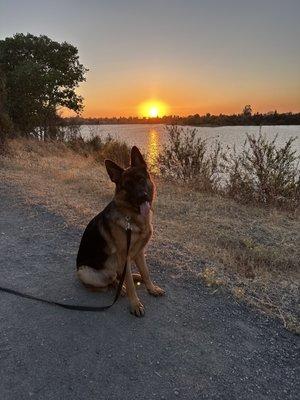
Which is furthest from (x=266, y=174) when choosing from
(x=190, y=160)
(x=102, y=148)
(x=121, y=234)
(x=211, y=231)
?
(x=102, y=148)

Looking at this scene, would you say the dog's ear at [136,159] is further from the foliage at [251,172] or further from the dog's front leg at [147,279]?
the foliage at [251,172]

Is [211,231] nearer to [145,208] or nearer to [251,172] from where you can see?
[145,208]

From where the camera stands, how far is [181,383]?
3209 mm

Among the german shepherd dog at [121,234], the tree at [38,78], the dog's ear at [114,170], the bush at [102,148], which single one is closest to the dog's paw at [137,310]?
the german shepherd dog at [121,234]

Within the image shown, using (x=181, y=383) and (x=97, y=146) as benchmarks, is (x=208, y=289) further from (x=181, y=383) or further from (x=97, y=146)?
(x=97, y=146)

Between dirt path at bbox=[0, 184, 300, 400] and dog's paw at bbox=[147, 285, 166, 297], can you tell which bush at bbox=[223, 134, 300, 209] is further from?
dog's paw at bbox=[147, 285, 166, 297]

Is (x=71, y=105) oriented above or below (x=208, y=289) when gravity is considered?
above

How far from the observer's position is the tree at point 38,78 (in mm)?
22656

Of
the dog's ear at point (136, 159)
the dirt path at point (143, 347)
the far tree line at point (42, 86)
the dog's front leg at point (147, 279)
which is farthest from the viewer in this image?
the far tree line at point (42, 86)

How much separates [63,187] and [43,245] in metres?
4.20

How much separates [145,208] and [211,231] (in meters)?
3.32

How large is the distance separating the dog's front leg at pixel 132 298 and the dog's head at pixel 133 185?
1.94 ft

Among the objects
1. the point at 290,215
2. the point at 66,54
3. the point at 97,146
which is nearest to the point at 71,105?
the point at 66,54

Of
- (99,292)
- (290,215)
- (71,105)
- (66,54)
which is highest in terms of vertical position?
(66,54)
